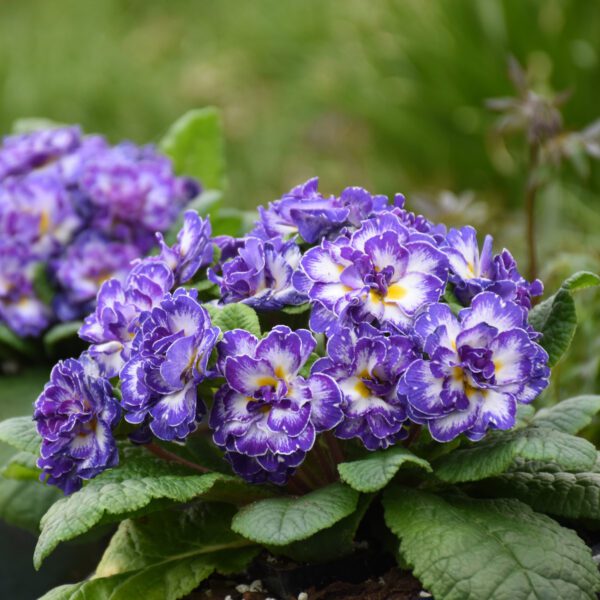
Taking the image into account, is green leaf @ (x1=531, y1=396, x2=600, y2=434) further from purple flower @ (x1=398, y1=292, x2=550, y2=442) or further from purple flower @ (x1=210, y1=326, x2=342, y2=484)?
purple flower @ (x1=210, y1=326, x2=342, y2=484)

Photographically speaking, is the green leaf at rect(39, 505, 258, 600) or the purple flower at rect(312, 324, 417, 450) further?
the green leaf at rect(39, 505, 258, 600)

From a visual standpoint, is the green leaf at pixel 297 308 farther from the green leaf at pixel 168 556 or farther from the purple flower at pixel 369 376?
the green leaf at pixel 168 556

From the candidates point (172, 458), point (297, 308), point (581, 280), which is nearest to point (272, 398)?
point (297, 308)

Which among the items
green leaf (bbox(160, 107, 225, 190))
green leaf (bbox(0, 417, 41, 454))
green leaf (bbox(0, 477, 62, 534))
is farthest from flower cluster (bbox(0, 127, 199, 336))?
green leaf (bbox(0, 417, 41, 454))

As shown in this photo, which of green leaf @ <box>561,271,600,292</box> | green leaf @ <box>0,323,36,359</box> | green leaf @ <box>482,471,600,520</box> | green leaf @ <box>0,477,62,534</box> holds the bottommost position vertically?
green leaf @ <box>0,477,62,534</box>

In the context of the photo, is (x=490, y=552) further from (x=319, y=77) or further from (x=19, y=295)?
(x=319, y=77)

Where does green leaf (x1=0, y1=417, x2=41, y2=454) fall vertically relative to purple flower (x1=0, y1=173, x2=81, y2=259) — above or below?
below

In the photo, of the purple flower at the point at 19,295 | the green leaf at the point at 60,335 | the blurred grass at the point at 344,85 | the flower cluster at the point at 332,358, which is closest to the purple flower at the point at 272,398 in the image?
the flower cluster at the point at 332,358

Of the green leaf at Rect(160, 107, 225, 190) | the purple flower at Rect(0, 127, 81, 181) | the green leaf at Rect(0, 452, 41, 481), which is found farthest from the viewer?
the green leaf at Rect(160, 107, 225, 190)
